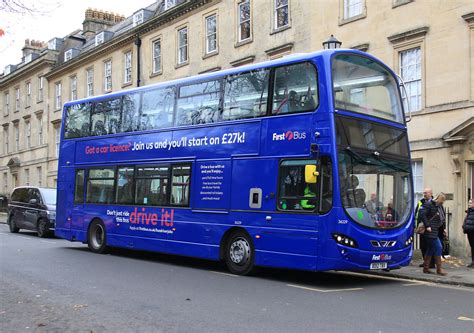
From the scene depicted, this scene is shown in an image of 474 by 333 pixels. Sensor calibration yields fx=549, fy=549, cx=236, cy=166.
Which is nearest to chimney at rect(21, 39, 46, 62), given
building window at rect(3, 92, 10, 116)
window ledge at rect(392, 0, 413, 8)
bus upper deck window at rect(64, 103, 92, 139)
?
building window at rect(3, 92, 10, 116)

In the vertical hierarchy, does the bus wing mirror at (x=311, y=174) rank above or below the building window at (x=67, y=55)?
below

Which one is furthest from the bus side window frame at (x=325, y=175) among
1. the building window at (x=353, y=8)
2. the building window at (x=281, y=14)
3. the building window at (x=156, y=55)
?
the building window at (x=156, y=55)

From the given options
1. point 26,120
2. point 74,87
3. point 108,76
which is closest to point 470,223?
point 108,76

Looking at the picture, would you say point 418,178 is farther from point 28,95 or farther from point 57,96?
point 28,95

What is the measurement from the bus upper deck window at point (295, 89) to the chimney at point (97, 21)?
3540 cm

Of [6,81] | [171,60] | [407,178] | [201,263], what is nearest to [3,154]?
[6,81]

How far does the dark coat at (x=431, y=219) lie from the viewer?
446 inches

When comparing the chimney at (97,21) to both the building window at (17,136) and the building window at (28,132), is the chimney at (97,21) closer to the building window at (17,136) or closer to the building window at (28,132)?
the building window at (28,132)

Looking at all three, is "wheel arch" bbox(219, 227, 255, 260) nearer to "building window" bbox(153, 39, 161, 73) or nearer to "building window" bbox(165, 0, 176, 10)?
"building window" bbox(153, 39, 161, 73)

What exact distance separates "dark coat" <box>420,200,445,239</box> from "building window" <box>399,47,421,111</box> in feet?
20.8

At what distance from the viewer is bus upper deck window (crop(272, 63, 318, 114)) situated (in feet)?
32.3

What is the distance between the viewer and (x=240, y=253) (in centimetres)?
1084

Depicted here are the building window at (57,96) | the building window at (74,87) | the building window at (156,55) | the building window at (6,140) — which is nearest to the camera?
the building window at (156,55)

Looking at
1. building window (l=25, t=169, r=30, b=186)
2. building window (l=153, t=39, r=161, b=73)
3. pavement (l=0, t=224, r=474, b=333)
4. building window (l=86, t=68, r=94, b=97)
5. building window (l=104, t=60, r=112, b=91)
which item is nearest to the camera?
pavement (l=0, t=224, r=474, b=333)
